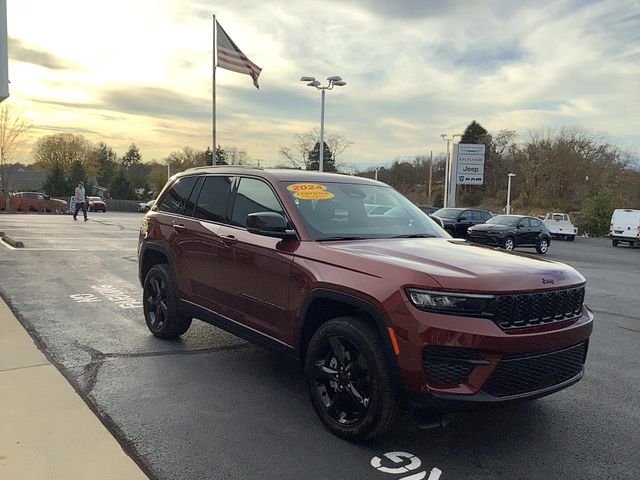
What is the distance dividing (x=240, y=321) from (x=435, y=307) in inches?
74.6

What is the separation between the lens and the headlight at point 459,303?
3074 millimetres

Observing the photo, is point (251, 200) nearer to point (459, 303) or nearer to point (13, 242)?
point (459, 303)

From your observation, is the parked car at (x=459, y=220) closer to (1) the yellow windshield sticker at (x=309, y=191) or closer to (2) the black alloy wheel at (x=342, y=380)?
(1) the yellow windshield sticker at (x=309, y=191)

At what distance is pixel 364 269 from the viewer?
339cm

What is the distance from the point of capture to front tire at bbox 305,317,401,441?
321 cm

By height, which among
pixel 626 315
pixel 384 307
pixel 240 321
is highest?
pixel 384 307

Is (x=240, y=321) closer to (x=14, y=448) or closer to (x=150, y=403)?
(x=150, y=403)

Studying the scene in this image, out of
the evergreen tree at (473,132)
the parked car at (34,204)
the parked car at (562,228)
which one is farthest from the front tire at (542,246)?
the evergreen tree at (473,132)

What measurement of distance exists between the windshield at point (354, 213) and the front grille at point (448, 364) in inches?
49.8

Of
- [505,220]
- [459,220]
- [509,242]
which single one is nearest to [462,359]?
[509,242]

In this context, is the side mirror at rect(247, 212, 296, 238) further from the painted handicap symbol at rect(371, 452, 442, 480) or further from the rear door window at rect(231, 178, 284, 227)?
the painted handicap symbol at rect(371, 452, 442, 480)

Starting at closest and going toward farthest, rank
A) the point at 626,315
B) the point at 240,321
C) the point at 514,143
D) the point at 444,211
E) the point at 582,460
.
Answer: the point at 582,460 → the point at 240,321 → the point at 626,315 → the point at 444,211 → the point at 514,143

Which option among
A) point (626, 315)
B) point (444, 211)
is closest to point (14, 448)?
point (626, 315)

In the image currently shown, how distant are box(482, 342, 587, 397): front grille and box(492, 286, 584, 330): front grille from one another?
0.67 ft
